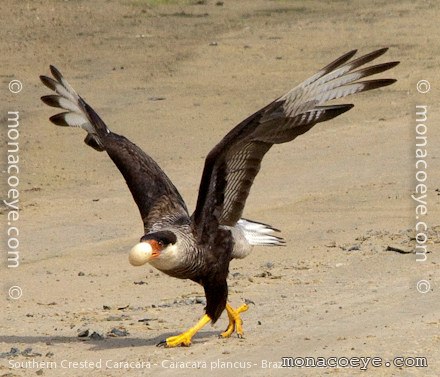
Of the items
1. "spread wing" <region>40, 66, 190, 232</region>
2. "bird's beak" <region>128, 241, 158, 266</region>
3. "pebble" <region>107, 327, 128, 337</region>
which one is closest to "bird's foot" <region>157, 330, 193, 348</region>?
"pebble" <region>107, 327, 128, 337</region>

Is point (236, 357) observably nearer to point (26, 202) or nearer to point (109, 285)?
point (109, 285)

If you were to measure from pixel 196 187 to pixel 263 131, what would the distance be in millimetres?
5140

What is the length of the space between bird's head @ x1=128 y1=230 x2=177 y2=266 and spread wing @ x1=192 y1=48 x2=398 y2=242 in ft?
1.72

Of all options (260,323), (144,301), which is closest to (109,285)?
(144,301)

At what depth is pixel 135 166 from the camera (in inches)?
340

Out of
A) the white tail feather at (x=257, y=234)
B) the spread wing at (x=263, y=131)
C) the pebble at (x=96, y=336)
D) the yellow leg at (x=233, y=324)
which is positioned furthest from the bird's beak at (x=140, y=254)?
the white tail feather at (x=257, y=234)

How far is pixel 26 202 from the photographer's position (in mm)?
12898

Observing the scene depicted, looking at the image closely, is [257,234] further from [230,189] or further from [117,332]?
[117,332]

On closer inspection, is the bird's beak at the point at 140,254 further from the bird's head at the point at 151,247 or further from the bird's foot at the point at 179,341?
the bird's foot at the point at 179,341

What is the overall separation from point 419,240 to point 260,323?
237 cm

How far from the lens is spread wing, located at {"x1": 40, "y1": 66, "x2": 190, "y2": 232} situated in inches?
323

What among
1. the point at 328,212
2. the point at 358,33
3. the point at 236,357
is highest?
the point at 358,33

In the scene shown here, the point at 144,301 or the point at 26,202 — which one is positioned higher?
the point at 26,202

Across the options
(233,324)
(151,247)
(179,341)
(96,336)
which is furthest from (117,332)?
(151,247)
